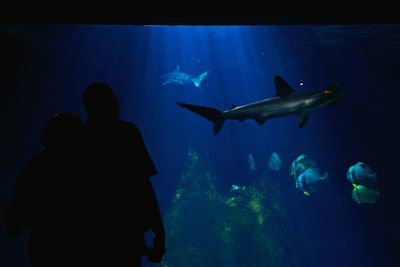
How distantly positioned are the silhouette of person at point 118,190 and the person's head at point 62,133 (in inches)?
4.6

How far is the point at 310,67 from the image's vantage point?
26406mm

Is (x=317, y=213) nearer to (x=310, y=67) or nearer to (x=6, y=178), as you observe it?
(x=310, y=67)

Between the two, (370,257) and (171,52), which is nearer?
(370,257)

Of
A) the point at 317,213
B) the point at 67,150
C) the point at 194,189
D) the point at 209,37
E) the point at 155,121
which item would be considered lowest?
the point at 317,213

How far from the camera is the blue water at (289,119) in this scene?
20328mm

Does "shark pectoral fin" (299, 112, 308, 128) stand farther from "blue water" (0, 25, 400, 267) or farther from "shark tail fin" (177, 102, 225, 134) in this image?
"blue water" (0, 25, 400, 267)

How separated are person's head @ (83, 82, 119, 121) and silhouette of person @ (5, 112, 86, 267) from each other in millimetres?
454

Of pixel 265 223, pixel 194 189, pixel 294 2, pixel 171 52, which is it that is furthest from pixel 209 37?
pixel 294 2

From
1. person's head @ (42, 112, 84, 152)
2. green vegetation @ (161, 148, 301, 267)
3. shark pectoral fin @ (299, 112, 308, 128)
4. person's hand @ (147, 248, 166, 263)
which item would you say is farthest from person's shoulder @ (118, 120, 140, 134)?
green vegetation @ (161, 148, 301, 267)

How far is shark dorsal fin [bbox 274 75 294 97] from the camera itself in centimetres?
636

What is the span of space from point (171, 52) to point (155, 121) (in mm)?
→ 13360

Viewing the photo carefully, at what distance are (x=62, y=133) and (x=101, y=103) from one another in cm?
46

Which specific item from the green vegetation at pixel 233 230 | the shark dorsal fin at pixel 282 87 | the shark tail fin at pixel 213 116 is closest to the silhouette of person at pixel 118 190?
the shark tail fin at pixel 213 116

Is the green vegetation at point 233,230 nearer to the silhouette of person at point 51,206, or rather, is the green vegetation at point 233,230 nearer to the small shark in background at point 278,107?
the small shark in background at point 278,107
